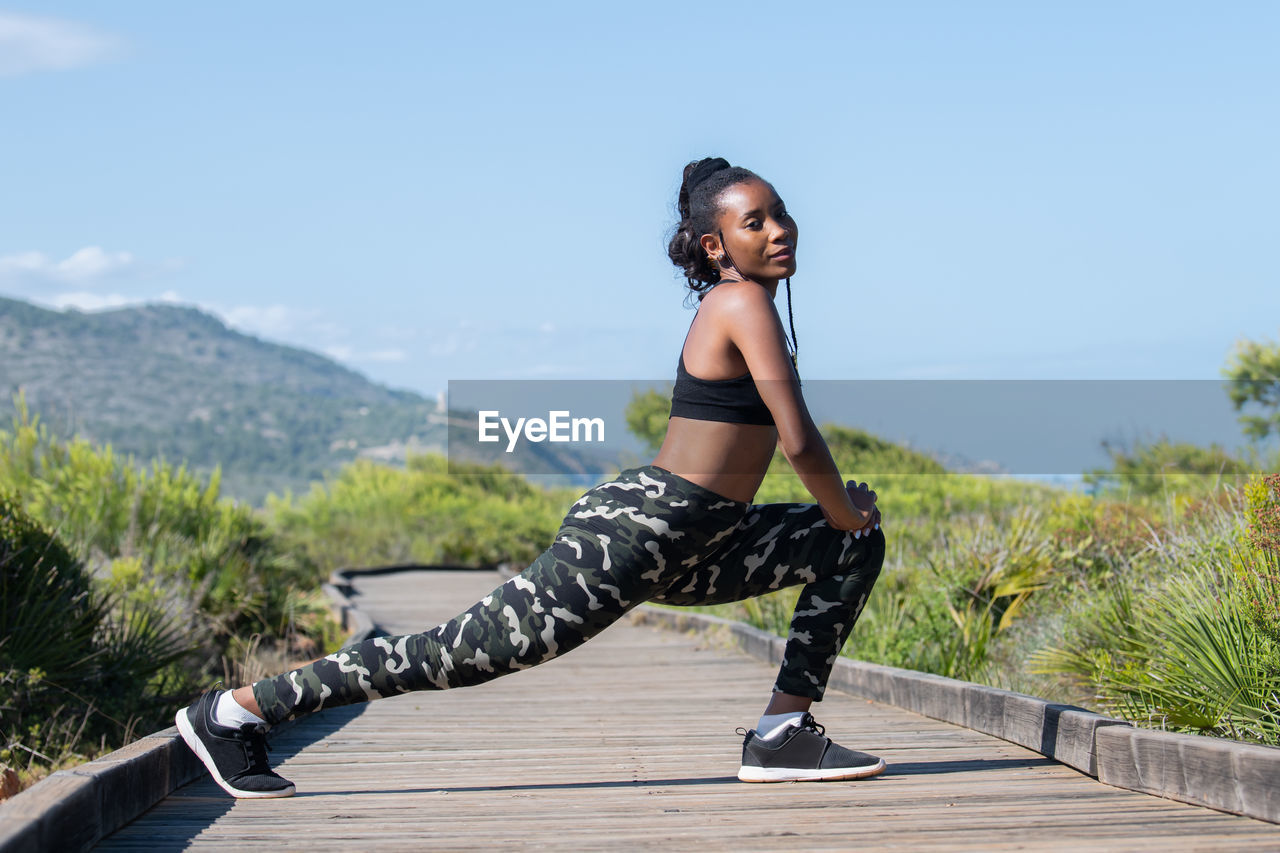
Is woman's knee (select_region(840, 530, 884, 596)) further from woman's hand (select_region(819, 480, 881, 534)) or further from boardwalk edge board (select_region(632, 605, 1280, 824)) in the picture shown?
boardwalk edge board (select_region(632, 605, 1280, 824))

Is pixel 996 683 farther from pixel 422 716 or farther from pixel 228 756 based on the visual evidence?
pixel 228 756

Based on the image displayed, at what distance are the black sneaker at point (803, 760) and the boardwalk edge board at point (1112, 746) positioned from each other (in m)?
0.66

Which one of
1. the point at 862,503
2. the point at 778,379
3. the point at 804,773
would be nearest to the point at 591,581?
the point at 778,379

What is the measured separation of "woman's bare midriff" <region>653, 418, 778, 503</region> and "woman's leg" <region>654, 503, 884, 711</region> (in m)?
0.20

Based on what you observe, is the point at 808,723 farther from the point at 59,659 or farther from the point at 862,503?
the point at 59,659

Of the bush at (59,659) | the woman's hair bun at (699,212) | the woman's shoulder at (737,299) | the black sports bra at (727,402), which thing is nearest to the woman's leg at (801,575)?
the black sports bra at (727,402)

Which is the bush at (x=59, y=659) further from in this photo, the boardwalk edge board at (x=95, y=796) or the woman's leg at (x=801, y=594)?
the woman's leg at (x=801, y=594)

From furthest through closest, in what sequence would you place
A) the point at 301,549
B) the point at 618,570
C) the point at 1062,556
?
the point at 301,549 < the point at 1062,556 < the point at 618,570

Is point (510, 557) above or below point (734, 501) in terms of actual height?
below

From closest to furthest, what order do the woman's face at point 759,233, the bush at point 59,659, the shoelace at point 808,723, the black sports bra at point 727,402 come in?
the black sports bra at point 727,402, the woman's face at point 759,233, the shoelace at point 808,723, the bush at point 59,659

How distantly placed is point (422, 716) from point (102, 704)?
207cm

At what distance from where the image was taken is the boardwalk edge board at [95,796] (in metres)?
2.78

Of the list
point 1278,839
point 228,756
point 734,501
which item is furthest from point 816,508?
point 228,756

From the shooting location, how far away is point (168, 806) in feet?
12.2
